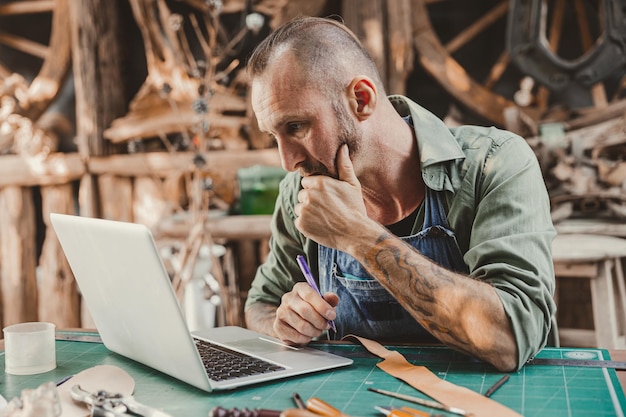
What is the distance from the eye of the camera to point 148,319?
142 centimetres

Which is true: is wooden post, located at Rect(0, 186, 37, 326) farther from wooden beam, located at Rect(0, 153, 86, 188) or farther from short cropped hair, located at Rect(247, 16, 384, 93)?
short cropped hair, located at Rect(247, 16, 384, 93)

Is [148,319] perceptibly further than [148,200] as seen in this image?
No

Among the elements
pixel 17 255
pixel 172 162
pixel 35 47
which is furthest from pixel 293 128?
pixel 35 47

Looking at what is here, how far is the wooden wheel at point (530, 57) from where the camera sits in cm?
353

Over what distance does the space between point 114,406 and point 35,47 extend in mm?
4387

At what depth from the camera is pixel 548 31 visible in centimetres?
389

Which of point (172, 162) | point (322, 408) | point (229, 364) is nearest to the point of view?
point (322, 408)

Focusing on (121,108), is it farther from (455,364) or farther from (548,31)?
(455,364)

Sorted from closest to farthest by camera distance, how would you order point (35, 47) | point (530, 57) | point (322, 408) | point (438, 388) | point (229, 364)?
point (322, 408), point (438, 388), point (229, 364), point (530, 57), point (35, 47)

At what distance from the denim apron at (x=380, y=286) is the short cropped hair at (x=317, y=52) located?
1.20 feet

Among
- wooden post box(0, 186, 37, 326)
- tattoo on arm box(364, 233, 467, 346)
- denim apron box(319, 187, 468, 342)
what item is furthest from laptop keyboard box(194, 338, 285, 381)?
wooden post box(0, 186, 37, 326)

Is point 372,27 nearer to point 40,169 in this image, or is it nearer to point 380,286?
point 40,169

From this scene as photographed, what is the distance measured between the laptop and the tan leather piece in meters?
0.10

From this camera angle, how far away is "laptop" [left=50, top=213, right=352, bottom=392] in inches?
51.8
